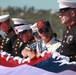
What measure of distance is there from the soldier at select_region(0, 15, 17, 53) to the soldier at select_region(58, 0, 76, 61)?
11.5 ft

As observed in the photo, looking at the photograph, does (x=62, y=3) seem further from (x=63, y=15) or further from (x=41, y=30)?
(x=41, y=30)

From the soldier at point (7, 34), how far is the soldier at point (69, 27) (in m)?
3.49

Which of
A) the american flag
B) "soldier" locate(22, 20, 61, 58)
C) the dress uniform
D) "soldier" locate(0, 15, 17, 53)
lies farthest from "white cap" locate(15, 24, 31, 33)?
the american flag

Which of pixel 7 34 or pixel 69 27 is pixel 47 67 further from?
pixel 7 34

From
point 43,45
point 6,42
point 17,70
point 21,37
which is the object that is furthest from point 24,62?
point 6,42

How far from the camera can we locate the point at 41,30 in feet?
27.1

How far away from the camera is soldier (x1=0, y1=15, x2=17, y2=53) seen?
10.9 meters

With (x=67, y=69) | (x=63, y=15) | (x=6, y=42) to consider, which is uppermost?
(x=63, y=15)

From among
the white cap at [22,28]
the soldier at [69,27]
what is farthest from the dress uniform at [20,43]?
the soldier at [69,27]

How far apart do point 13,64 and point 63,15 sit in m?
1.20

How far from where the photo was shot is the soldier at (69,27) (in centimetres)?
726

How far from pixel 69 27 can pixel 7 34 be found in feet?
12.7

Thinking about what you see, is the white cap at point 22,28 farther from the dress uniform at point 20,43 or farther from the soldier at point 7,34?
the soldier at point 7,34

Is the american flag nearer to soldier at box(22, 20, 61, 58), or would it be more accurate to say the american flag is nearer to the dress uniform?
soldier at box(22, 20, 61, 58)
